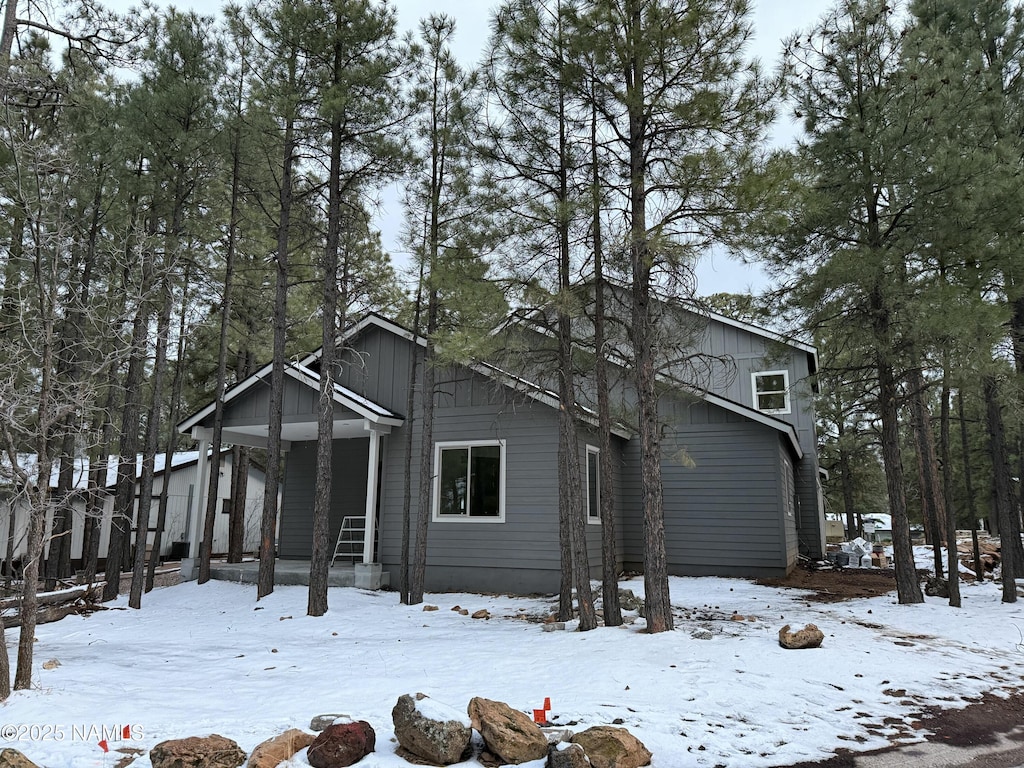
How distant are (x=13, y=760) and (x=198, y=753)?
0.97m

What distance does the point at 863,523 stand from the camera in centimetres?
2659

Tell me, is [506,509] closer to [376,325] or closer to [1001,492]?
[376,325]

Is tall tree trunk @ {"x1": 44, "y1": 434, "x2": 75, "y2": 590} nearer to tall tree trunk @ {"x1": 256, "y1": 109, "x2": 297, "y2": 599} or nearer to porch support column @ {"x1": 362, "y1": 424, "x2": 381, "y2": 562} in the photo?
tall tree trunk @ {"x1": 256, "y1": 109, "x2": 297, "y2": 599}

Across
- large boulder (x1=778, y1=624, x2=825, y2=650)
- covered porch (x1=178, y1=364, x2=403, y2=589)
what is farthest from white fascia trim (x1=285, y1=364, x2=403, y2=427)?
large boulder (x1=778, y1=624, x2=825, y2=650)

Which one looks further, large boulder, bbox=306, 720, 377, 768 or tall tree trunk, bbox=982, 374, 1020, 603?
tall tree trunk, bbox=982, 374, 1020, 603

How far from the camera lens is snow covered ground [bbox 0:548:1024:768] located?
4.24m

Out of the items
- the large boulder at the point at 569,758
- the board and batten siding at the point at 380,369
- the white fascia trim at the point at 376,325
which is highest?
the white fascia trim at the point at 376,325

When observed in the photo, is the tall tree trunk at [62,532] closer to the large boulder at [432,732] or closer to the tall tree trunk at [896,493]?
the large boulder at [432,732]

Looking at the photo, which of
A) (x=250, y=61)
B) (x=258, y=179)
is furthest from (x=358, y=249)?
(x=250, y=61)

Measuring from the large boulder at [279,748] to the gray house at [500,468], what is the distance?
19.1 ft

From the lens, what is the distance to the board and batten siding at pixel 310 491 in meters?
14.1

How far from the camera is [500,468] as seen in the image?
11.6 meters

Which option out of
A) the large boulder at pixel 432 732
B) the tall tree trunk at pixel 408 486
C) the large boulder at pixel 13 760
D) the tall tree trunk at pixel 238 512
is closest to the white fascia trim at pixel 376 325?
the tall tree trunk at pixel 408 486

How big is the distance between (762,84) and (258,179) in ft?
27.8
